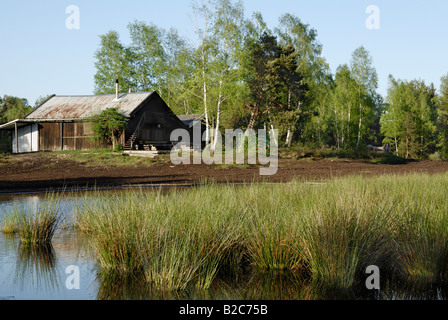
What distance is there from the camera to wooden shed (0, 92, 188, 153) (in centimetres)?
3841

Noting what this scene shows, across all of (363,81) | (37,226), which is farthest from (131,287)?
(363,81)

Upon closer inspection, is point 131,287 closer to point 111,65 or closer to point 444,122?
point 111,65

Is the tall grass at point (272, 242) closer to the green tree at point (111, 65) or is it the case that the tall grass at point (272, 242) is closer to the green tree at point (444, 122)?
the green tree at point (111, 65)

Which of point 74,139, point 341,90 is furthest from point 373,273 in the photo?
point 341,90

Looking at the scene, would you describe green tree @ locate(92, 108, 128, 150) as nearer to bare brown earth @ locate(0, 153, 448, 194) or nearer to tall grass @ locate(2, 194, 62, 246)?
bare brown earth @ locate(0, 153, 448, 194)

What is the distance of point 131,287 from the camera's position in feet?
20.2

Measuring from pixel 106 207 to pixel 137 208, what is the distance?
843 mm

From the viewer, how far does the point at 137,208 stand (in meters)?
7.37

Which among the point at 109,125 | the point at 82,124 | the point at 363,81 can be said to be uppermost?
the point at 363,81

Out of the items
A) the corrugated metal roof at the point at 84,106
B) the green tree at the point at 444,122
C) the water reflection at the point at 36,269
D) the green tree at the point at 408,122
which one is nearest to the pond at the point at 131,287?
the water reflection at the point at 36,269

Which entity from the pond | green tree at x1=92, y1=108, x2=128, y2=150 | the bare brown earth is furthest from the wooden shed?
the pond

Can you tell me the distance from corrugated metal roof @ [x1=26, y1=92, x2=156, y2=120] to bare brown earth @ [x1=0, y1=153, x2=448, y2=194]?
6.09 m

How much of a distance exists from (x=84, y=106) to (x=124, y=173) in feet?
58.3
